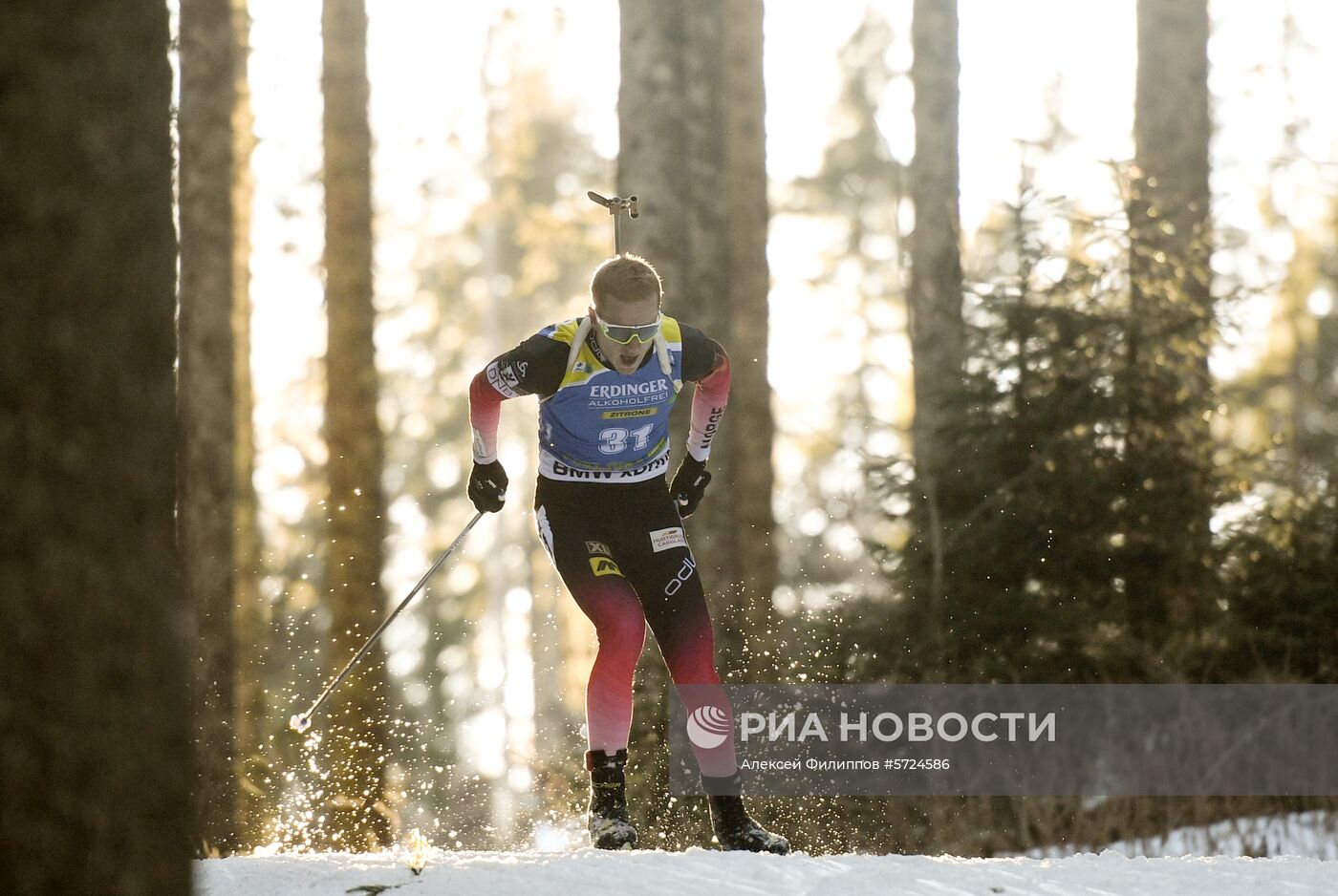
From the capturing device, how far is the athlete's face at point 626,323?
229 inches

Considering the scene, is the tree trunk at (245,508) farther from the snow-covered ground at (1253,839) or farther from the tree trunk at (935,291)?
the snow-covered ground at (1253,839)

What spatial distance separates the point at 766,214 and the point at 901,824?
6.94m

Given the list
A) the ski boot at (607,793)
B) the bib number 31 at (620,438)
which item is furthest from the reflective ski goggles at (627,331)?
the ski boot at (607,793)

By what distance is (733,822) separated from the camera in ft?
19.8

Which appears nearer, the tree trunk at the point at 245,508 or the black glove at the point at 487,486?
the black glove at the point at 487,486

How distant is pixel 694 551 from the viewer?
972cm

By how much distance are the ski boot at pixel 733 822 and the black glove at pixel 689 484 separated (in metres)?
1.23

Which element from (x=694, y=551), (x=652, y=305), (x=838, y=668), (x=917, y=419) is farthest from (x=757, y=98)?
(x=652, y=305)

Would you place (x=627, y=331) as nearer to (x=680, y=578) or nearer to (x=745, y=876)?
(x=680, y=578)

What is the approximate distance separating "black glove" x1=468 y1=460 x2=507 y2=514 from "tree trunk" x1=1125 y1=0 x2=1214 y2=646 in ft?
12.8

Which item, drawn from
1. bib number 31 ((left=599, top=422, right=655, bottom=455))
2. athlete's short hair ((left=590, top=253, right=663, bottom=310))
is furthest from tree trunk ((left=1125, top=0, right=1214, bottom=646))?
athlete's short hair ((left=590, top=253, right=663, bottom=310))

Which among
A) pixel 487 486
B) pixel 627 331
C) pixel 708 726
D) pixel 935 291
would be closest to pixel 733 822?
pixel 708 726
